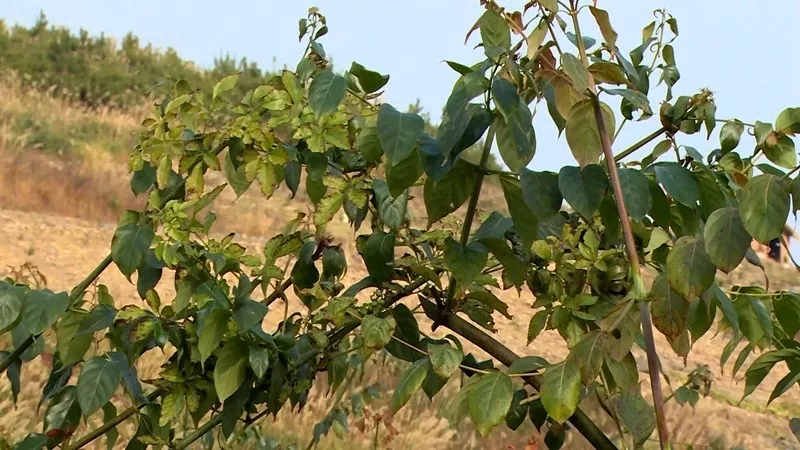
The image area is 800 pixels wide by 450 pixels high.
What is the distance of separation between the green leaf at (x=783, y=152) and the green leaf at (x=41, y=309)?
1.11 metres

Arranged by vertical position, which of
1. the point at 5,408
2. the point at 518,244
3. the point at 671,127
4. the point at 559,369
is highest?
the point at 671,127

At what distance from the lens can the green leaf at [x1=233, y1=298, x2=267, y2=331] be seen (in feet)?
4.66

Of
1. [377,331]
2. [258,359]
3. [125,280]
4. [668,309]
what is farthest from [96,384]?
[125,280]

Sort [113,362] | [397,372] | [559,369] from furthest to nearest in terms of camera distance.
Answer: [397,372], [113,362], [559,369]

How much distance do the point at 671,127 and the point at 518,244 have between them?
291 millimetres

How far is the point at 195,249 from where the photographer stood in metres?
1.51

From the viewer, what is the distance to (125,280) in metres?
6.54

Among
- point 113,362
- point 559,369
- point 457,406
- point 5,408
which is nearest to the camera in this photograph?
point 559,369

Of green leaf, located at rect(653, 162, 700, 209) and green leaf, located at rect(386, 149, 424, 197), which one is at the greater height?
green leaf, located at rect(653, 162, 700, 209)

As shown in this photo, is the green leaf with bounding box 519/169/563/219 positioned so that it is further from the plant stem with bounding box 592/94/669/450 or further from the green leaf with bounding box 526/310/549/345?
the green leaf with bounding box 526/310/549/345

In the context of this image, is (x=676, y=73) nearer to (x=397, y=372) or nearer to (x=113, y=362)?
(x=113, y=362)

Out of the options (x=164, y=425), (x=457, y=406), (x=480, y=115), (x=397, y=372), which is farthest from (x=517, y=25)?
(x=397, y=372)

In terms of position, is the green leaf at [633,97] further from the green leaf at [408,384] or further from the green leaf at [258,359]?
the green leaf at [258,359]

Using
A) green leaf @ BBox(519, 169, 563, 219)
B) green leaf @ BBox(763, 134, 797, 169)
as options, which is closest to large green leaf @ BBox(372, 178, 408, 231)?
green leaf @ BBox(519, 169, 563, 219)
